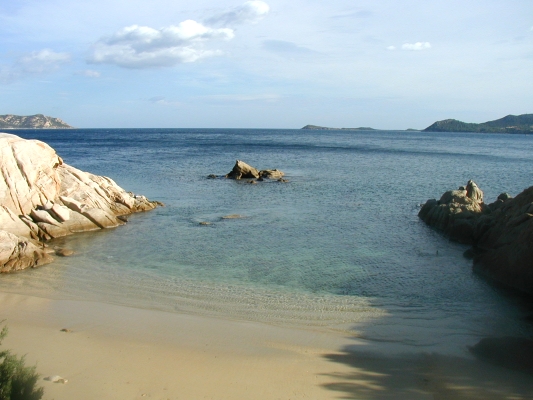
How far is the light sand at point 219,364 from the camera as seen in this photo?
8.52m

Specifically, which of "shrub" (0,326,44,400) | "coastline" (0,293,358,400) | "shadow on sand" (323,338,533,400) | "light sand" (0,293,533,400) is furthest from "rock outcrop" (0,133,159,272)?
"shadow on sand" (323,338,533,400)

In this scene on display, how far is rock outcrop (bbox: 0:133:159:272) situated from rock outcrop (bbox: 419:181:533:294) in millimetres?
16017

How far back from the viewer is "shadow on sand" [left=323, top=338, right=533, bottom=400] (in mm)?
8625

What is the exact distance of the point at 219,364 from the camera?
9586 millimetres

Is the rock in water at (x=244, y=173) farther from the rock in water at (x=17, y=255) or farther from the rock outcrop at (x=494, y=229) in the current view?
the rock in water at (x=17, y=255)

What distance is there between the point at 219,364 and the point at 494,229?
571 inches

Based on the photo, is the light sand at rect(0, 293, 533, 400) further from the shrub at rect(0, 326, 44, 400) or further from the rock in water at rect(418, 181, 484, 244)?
the rock in water at rect(418, 181, 484, 244)

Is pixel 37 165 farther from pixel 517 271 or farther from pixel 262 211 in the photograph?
pixel 517 271

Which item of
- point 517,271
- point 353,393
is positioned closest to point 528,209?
point 517,271

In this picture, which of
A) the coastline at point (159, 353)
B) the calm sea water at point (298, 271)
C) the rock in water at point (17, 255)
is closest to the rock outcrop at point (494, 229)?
the calm sea water at point (298, 271)

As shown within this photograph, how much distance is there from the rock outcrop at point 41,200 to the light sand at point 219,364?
7.11 m

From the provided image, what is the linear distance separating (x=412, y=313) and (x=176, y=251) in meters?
9.66

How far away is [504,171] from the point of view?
4812 centimetres

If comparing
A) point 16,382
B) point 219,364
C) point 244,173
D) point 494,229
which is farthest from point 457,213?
point 244,173
